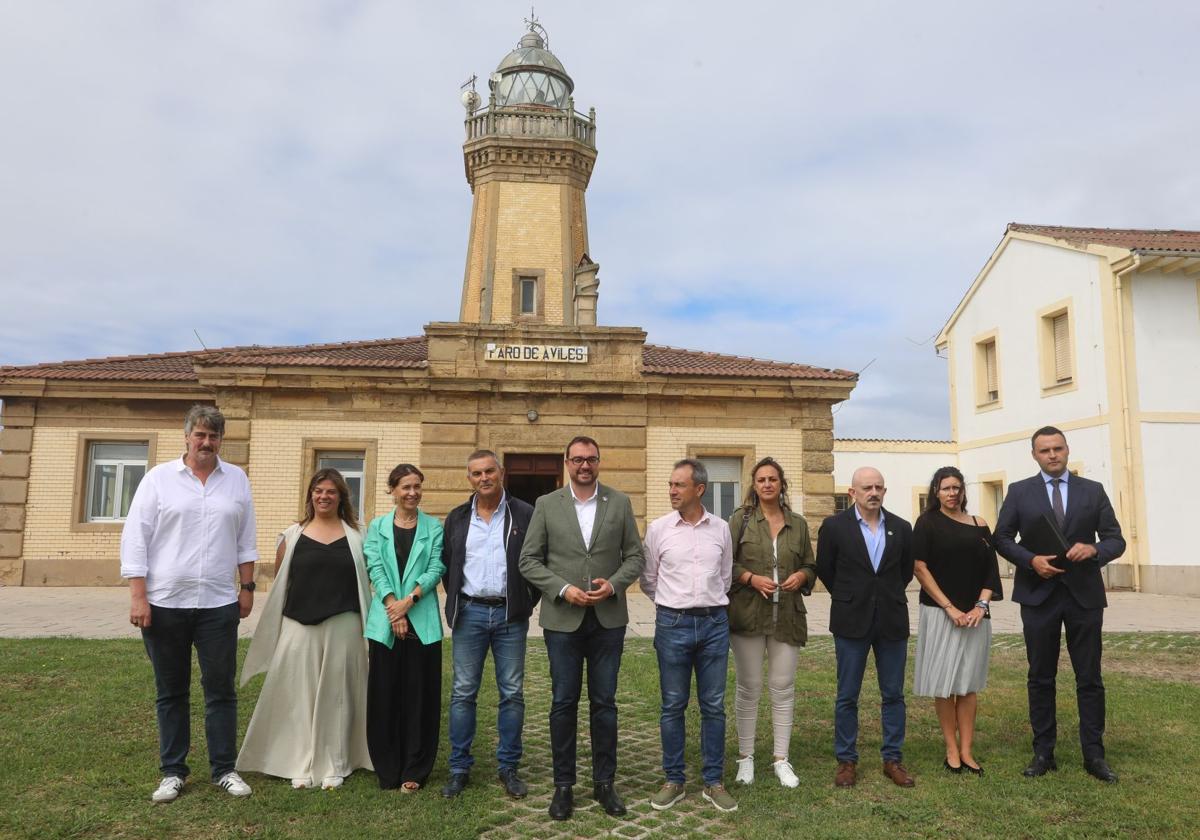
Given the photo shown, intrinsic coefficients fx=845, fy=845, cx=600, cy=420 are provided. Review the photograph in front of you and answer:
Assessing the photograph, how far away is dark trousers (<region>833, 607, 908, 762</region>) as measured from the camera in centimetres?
485

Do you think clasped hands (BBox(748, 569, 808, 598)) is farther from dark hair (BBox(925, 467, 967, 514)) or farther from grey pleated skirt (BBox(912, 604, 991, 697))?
dark hair (BBox(925, 467, 967, 514))

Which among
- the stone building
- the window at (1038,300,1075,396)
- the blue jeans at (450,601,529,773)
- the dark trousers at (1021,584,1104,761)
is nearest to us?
the blue jeans at (450,601,529,773)

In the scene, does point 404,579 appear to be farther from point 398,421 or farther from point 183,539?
point 398,421

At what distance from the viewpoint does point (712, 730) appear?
4.59 meters

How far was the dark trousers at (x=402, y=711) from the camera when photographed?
4730mm

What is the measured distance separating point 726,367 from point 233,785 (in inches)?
501

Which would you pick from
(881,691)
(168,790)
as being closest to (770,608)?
(881,691)

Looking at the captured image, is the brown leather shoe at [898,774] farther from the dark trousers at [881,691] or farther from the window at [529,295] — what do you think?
the window at [529,295]

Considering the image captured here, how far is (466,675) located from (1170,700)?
5.71 metres

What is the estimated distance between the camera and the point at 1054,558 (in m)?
5.04

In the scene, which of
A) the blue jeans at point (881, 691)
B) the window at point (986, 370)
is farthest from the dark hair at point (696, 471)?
the window at point (986, 370)

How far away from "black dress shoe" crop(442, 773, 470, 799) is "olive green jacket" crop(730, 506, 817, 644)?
5.59ft

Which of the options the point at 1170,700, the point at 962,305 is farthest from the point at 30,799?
the point at 962,305

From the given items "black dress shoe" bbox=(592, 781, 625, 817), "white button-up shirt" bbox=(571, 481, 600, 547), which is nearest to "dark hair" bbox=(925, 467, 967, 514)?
"white button-up shirt" bbox=(571, 481, 600, 547)
